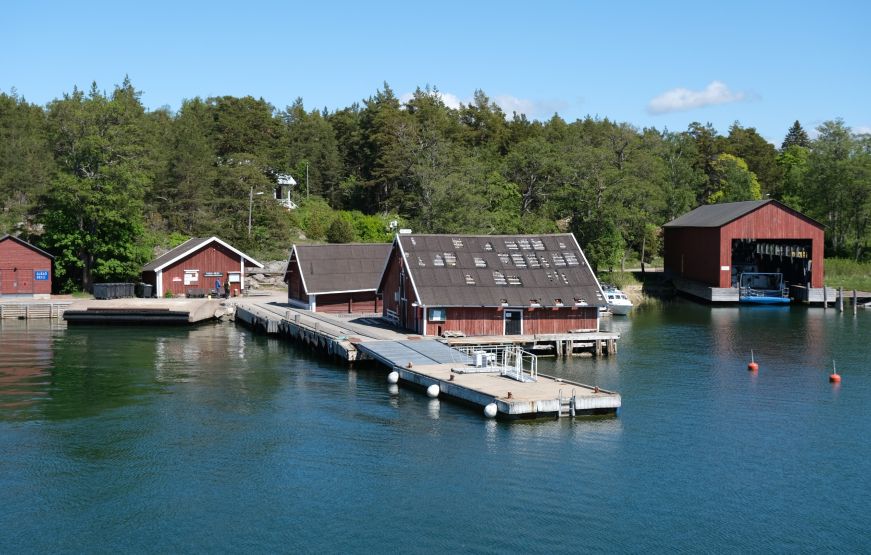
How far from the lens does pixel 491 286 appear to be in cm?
4597

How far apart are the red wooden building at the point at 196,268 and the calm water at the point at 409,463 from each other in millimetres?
21456

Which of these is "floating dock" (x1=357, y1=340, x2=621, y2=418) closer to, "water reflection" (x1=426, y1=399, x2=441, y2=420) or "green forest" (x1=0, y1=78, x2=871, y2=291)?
"water reflection" (x1=426, y1=399, x2=441, y2=420)

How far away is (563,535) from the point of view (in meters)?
22.1

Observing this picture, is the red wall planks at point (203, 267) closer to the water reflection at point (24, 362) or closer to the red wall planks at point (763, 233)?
the water reflection at point (24, 362)

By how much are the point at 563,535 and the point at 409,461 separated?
263 inches

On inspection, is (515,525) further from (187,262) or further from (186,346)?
(187,262)

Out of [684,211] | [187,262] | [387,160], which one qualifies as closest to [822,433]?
[187,262]

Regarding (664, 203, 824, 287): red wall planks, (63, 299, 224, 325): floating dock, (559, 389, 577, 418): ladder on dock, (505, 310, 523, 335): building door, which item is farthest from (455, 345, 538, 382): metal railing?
(664, 203, 824, 287): red wall planks

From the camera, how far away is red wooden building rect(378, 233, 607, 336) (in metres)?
45.1

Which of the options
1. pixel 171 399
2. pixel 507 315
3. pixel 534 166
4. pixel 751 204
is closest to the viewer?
pixel 171 399

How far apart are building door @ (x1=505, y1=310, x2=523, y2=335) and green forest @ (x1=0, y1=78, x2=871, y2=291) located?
1196 inches

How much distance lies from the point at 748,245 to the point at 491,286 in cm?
4522

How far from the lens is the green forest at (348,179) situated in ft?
224

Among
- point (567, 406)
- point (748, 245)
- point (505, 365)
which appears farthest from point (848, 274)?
point (567, 406)
